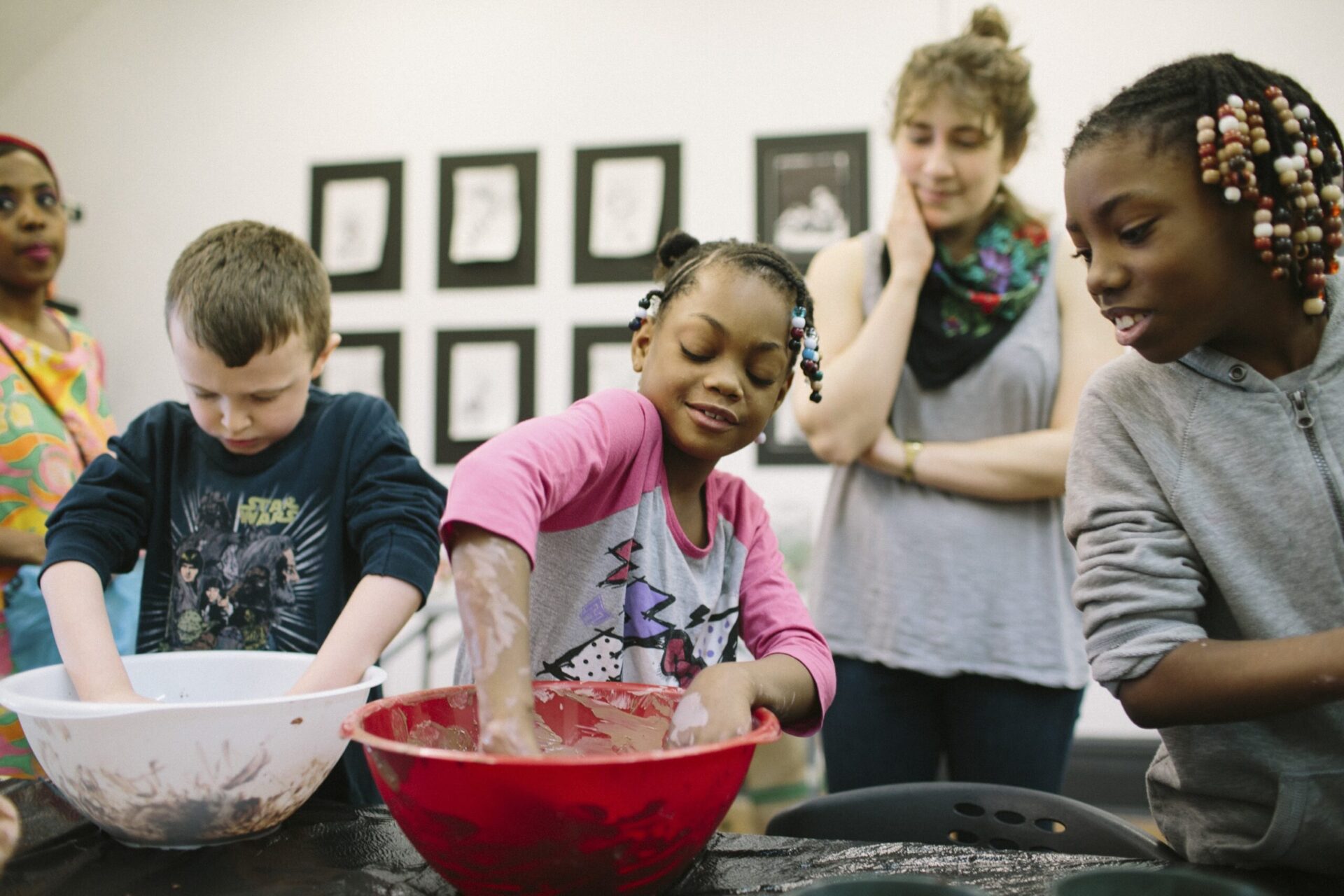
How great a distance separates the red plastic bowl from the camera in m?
0.55

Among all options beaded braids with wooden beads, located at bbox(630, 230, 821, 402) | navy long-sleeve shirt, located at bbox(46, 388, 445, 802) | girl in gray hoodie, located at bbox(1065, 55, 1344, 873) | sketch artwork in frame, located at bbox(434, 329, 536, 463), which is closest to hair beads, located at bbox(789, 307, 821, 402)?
beaded braids with wooden beads, located at bbox(630, 230, 821, 402)

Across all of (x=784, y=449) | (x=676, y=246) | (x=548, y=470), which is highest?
(x=676, y=246)

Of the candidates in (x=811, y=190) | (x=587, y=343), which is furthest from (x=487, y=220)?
(x=811, y=190)

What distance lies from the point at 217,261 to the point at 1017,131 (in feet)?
3.70

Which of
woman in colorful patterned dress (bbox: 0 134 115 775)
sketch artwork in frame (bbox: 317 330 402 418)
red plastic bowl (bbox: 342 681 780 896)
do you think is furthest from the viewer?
sketch artwork in frame (bbox: 317 330 402 418)

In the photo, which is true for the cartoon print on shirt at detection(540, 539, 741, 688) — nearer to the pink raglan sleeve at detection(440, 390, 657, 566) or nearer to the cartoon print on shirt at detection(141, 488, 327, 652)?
the pink raglan sleeve at detection(440, 390, 657, 566)

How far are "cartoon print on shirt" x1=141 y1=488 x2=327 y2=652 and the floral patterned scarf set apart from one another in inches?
34.1

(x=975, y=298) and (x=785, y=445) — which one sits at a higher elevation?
(x=975, y=298)

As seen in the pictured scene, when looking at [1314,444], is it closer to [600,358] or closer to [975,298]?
[975,298]

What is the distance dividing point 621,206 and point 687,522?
2106 mm

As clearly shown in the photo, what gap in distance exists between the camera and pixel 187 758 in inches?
28.4

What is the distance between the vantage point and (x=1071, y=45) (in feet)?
8.88

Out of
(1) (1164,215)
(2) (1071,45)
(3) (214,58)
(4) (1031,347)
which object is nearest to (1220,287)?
(1) (1164,215)

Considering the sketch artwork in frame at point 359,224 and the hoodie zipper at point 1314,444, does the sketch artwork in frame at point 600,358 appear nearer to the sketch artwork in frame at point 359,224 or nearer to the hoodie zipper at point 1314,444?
the sketch artwork in frame at point 359,224
